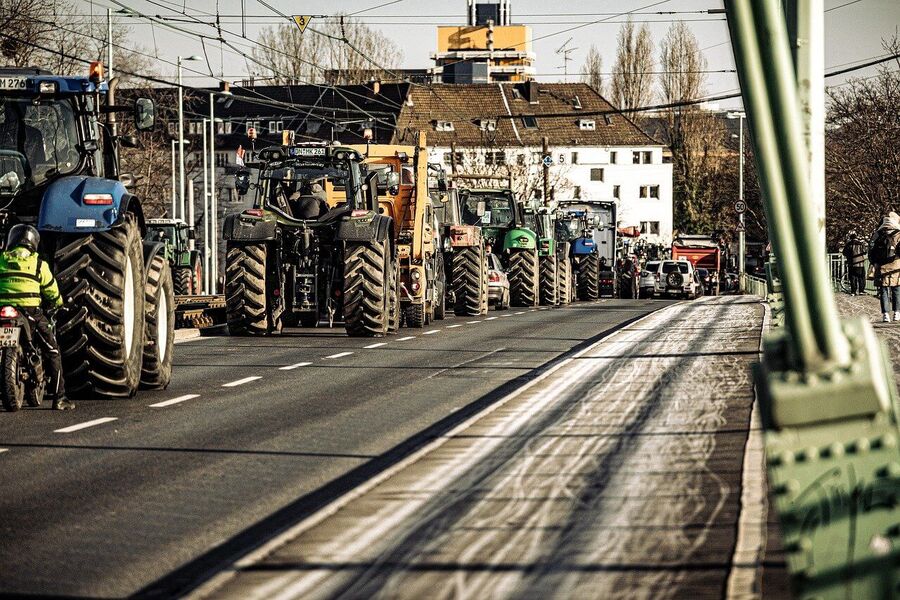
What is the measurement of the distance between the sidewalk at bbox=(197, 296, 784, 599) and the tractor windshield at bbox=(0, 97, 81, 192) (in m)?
4.72

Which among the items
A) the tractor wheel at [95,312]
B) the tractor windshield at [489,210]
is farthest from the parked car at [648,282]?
the tractor wheel at [95,312]

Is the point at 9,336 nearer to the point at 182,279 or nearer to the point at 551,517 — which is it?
the point at 551,517

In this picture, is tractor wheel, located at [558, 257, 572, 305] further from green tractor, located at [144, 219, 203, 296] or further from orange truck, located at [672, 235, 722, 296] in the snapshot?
orange truck, located at [672, 235, 722, 296]

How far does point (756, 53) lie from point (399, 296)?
22200mm

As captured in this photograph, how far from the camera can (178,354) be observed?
20000 millimetres

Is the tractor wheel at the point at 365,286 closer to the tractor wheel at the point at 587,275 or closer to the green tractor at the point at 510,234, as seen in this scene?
the green tractor at the point at 510,234

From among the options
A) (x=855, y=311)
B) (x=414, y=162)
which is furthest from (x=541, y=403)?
(x=855, y=311)

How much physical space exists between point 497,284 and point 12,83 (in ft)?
78.4

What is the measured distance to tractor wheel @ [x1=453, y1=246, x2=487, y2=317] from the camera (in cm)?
3262

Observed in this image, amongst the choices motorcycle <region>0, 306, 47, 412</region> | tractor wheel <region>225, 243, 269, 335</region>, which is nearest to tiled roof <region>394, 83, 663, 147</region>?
tractor wheel <region>225, 243, 269, 335</region>

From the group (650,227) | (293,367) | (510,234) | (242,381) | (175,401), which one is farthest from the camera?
Result: (650,227)

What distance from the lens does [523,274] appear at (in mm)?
39188

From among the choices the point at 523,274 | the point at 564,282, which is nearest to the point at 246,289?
the point at 523,274

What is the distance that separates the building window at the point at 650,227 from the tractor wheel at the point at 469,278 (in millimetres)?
92949
